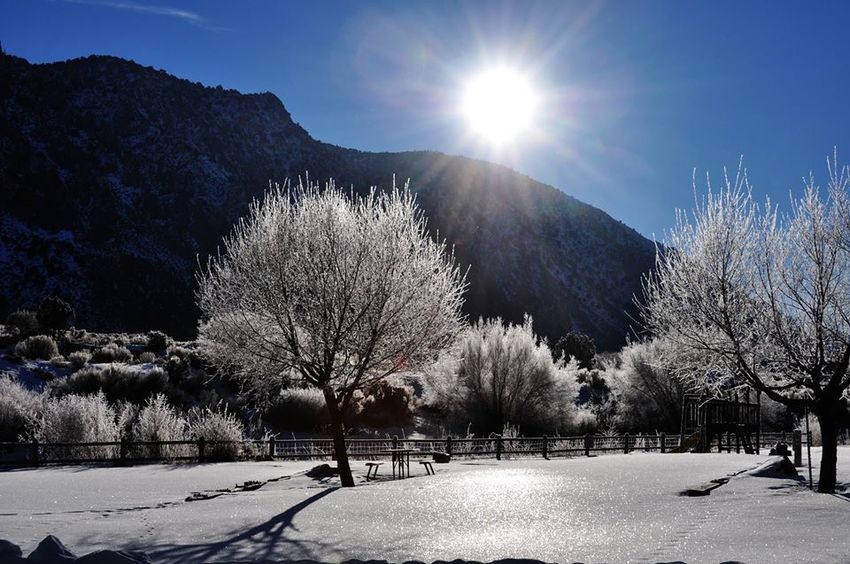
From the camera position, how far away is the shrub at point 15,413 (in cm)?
2439

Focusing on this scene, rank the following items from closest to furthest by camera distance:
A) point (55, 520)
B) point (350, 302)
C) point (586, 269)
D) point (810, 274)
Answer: point (55, 520) → point (810, 274) → point (350, 302) → point (586, 269)

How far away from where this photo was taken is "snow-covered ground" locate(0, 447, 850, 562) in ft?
26.6

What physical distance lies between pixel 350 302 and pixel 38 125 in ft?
336

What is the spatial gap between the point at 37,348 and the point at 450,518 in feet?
119

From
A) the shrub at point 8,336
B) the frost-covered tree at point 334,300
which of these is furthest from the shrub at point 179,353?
the frost-covered tree at point 334,300

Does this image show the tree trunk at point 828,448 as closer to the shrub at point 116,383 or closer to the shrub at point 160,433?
the shrub at point 160,433

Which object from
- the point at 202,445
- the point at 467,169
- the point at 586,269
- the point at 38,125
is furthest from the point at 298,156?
the point at 202,445

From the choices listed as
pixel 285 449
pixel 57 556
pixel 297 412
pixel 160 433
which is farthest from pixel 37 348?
pixel 57 556

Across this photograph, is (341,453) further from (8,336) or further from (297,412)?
(8,336)

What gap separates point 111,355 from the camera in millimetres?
41594

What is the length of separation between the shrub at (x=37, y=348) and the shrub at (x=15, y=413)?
13424 millimetres

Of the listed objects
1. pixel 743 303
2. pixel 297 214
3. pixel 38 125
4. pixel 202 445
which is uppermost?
pixel 38 125

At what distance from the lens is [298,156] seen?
126 metres

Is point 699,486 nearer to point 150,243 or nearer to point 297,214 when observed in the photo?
point 297,214
